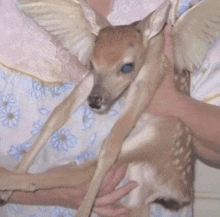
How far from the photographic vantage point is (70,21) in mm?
602

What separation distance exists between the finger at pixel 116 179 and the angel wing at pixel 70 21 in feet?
0.57

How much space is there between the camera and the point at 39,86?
67cm

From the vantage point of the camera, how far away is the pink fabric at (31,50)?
65 cm

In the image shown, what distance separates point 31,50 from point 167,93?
9.5 inches

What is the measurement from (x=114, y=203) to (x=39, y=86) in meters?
0.23

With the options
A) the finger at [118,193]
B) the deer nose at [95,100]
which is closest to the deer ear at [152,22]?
the deer nose at [95,100]

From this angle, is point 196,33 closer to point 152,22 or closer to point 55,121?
point 152,22

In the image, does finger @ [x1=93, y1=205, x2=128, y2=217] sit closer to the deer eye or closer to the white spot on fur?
the white spot on fur

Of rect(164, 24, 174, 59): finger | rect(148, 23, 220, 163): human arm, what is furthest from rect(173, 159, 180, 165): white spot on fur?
rect(164, 24, 174, 59): finger

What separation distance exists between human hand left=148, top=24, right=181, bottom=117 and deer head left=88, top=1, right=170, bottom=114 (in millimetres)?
33

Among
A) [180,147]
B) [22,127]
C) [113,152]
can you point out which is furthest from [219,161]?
[22,127]

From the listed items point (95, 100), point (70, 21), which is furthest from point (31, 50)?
point (95, 100)

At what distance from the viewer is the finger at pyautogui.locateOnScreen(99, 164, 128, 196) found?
1.99 ft

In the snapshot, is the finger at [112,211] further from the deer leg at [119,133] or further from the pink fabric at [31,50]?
the pink fabric at [31,50]
